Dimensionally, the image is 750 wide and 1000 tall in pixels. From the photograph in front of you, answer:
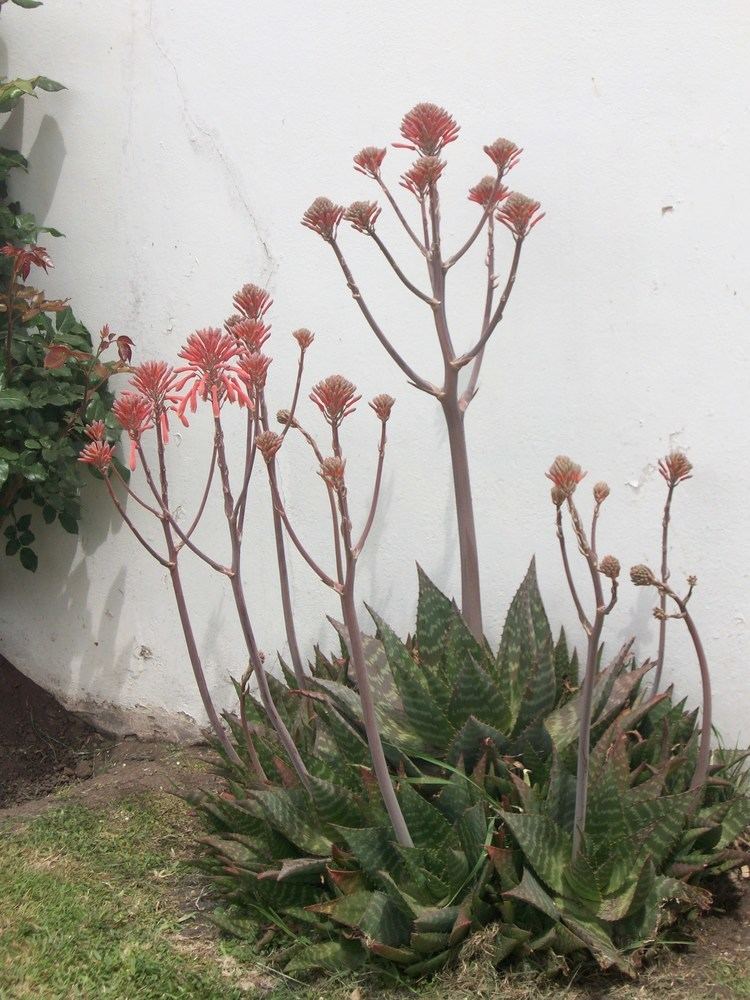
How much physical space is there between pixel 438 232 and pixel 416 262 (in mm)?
575

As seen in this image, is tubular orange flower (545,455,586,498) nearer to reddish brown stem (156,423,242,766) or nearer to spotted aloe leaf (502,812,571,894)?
spotted aloe leaf (502,812,571,894)

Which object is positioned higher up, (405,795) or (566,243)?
(566,243)

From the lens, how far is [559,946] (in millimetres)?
1947

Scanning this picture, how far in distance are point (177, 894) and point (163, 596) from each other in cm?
103

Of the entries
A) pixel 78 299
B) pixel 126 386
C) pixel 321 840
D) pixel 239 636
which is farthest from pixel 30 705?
pixel 321 840

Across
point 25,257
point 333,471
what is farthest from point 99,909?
point 25,257

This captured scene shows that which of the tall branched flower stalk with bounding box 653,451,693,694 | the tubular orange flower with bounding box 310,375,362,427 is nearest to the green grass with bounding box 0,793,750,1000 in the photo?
the tall branched flower stalk with bounding box 653,451,693,694

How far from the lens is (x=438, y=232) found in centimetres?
208

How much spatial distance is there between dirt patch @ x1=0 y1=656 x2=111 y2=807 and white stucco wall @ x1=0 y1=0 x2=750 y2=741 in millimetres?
202

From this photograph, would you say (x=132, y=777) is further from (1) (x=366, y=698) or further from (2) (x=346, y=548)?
(2) (x=346, y=548)

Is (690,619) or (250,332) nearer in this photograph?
(250,332)

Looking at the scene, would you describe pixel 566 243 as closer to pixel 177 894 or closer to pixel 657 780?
pixel 657 780

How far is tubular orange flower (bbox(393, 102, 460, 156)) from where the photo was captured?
1912 millimetres

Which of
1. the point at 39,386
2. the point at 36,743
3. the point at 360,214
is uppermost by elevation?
the point at 360,214
